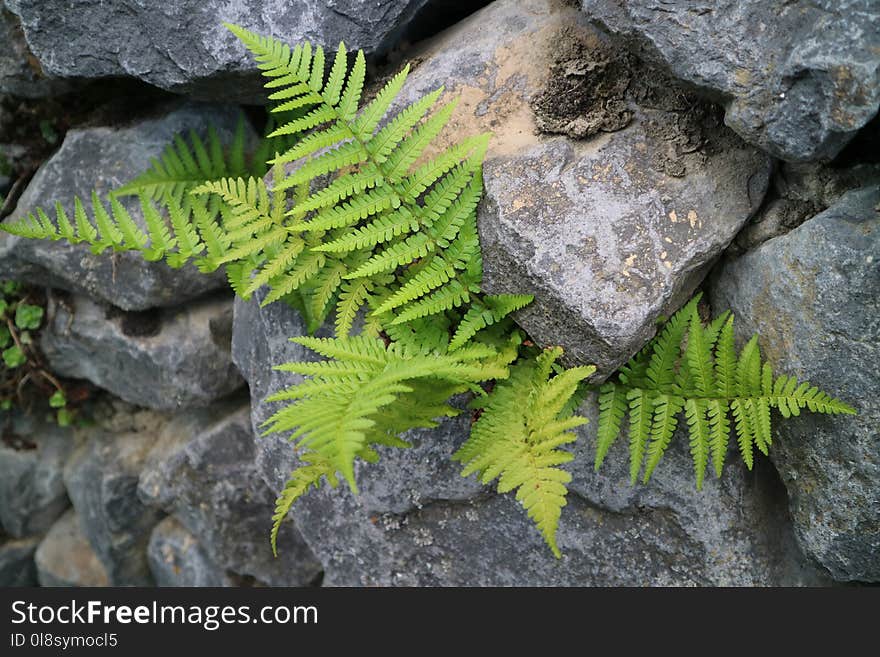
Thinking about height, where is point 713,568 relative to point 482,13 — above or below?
below

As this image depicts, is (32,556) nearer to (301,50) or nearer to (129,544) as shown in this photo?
(129,544)

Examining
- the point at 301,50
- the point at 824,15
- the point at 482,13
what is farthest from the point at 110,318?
the point at 824,15

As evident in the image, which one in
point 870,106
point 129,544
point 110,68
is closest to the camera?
point 870,106

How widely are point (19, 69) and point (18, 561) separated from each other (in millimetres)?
3632

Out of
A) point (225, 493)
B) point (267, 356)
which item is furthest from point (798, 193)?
point (225, 493)

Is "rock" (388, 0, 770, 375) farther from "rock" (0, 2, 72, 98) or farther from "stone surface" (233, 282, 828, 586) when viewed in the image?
"rock" (0, 2, 72, 98)

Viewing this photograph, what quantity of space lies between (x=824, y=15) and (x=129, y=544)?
5206 mm

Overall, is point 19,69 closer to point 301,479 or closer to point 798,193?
point 301,479

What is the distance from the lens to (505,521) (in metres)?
4.01

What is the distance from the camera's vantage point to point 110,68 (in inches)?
151

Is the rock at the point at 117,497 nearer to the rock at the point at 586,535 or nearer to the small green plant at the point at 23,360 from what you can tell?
the small green plant at the point at 23,360

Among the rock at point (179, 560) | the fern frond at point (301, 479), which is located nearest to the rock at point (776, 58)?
the fern frond at point (301, 479)

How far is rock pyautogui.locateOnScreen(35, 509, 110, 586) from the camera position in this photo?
18.5 feet

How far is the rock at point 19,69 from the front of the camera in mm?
4133
